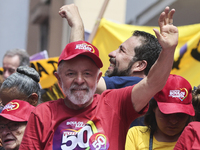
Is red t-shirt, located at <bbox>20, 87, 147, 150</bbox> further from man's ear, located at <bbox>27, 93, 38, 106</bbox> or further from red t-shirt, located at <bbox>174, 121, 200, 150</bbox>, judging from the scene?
man's ear, located at <bbox>27, 93, 38, 106</bbox>

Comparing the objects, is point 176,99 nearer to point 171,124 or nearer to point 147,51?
point 171,124

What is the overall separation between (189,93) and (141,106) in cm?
87

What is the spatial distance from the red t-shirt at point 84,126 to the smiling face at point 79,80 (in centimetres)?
8

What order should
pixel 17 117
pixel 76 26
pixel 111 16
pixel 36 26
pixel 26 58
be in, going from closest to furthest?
pixel 17 117, pixel 76 26, pixel 26 58, pixel 111 16, pixel 36 26

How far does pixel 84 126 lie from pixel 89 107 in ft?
0.52

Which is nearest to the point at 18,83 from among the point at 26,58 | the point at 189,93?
the point at 189,93

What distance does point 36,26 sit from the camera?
1705cm

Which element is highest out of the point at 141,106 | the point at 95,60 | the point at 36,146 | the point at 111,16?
the point at 111,16

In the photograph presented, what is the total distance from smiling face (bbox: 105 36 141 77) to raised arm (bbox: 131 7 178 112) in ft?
4.25

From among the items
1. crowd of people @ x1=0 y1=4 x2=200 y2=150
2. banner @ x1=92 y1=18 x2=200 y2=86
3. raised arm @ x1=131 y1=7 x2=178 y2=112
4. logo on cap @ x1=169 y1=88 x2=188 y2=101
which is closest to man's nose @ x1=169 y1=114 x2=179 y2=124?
crowd of people @ x1=0 y1=4 x2=200 y2=150

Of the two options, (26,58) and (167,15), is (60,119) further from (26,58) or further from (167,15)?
(26,58)

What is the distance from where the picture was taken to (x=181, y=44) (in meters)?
5.45

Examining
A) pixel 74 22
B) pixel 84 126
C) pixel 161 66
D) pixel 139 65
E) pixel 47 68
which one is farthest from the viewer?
pixel 47 68

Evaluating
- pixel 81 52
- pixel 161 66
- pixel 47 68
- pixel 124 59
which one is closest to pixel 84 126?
pixel 81 52
